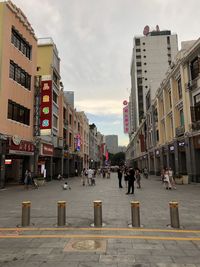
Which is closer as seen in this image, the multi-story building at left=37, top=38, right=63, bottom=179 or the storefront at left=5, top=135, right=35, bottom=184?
the storefront at left=5, top=135, right=35, bottom=184

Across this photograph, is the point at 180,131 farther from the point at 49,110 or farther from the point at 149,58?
the point at 149,58

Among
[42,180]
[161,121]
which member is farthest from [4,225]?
[161,121]

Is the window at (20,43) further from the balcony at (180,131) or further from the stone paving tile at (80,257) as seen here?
the stone paving tile at (80,257)

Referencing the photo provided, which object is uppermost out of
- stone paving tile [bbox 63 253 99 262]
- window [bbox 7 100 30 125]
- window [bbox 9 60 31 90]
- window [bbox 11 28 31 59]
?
window [bbox 11 28 31 59]

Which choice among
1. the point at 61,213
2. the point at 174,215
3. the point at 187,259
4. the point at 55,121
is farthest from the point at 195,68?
the point at 187,259

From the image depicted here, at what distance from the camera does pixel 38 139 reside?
3019 cm

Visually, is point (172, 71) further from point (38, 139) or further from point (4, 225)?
point (4, 225)

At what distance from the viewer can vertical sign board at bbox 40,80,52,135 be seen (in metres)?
29.6

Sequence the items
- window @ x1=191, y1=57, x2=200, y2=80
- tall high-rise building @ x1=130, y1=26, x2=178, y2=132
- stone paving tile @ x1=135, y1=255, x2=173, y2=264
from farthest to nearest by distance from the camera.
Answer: tall high-rise building @ x1=130, y1=26, x2=178, y2=132 < window @ x1=191, y1=57, x2=200, y2=80 < stone paving tile @ x1=135, y1=255, x2=173, y2=264

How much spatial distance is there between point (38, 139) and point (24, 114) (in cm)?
379

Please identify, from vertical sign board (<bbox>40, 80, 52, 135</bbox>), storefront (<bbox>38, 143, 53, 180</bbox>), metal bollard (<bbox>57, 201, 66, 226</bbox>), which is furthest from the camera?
storefront (<bbox>38, 143, 53, 180</bbox>)

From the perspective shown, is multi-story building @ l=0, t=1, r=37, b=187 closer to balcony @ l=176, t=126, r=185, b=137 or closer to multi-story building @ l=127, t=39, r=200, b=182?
multi-story building @ l=127, t=39, r=200, b=182

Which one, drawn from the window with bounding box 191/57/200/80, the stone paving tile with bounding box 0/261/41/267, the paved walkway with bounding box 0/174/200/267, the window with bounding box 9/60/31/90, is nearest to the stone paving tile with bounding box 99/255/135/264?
the paved walkway with bounding box 0/174/200/267

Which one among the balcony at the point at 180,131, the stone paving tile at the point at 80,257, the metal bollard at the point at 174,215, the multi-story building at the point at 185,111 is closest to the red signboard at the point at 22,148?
the multi-story building at the point at 185,111
